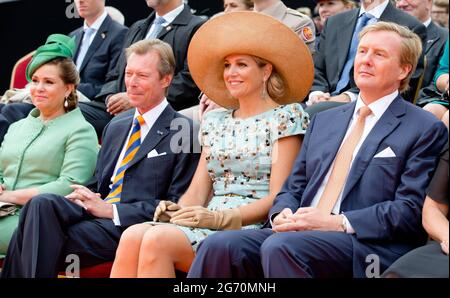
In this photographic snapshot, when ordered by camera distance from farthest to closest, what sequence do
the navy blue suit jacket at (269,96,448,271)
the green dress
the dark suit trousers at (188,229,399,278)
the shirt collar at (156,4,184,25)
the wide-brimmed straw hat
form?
the shirt collar at (156,4,184,25), the green dress, the wide-brimmed straw hat, the navy blue suit jacket at (269,96,448,271), the dark suit trousers at (188,229,399,278)

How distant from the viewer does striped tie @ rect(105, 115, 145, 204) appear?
196 inches

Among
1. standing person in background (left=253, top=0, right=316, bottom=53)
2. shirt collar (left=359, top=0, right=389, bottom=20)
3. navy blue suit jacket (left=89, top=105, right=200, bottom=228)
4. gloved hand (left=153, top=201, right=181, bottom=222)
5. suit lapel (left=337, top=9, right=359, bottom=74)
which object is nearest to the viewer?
gloved hand (left=153, top=201, right=181, bottom=222)

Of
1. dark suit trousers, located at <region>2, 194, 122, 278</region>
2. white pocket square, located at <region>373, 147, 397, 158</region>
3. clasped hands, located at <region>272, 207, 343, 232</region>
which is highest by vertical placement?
white pocket square, located at <region>373, 147, 397, 158</region>

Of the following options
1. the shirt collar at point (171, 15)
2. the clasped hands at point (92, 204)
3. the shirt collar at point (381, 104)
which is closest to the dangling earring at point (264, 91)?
the shirt collar at point (381, 104)

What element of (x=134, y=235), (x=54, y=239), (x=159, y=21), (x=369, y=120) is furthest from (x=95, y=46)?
(x=369, y=120)

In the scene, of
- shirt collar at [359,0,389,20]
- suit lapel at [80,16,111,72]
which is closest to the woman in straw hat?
shirt collar at [359,0,389,20]

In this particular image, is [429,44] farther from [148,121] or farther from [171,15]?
[148,121]

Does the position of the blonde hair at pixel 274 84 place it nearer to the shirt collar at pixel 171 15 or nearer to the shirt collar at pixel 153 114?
the shirt collar at pixel 153 114

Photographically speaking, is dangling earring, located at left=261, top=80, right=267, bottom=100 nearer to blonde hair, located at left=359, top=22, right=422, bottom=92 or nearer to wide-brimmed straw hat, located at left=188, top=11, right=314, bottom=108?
wide-brimmed straw hat, located at left=188, top=11, right=314, bottom=108

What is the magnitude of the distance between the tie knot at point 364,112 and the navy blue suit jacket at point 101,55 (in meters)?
3.00

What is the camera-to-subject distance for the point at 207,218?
4387 mm

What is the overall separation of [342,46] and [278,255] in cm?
210
